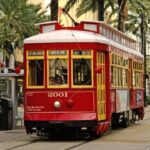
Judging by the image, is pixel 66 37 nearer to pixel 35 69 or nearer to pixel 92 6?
pixel 35 69

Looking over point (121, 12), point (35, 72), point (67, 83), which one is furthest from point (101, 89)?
point (121, 12)

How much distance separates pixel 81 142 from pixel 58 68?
93.0 inches

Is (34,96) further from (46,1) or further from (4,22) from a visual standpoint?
(46,1)

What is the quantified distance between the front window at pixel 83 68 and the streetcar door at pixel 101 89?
0.36 meters

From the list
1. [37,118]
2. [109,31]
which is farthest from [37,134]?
[109,31]

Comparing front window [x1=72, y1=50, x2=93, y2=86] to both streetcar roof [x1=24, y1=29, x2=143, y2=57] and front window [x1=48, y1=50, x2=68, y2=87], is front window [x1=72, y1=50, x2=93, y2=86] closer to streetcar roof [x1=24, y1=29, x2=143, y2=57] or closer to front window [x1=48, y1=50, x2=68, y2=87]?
front window [x1=48, y1=50, x2=68, y2=87]

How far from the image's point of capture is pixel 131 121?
26875 mm

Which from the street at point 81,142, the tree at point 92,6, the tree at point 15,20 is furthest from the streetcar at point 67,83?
the tree at point 15,20

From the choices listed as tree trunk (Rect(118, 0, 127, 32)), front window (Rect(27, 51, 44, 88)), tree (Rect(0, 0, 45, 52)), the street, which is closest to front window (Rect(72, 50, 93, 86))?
front window (Rect(27, 51, 44, 88))

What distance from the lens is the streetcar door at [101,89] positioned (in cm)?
1911

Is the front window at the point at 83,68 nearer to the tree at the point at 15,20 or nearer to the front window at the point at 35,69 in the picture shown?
the front window at the point at 35,69

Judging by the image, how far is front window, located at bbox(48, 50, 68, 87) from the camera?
18.9m

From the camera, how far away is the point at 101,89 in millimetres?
19469

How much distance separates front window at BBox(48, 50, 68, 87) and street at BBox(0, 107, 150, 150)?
1790mm
